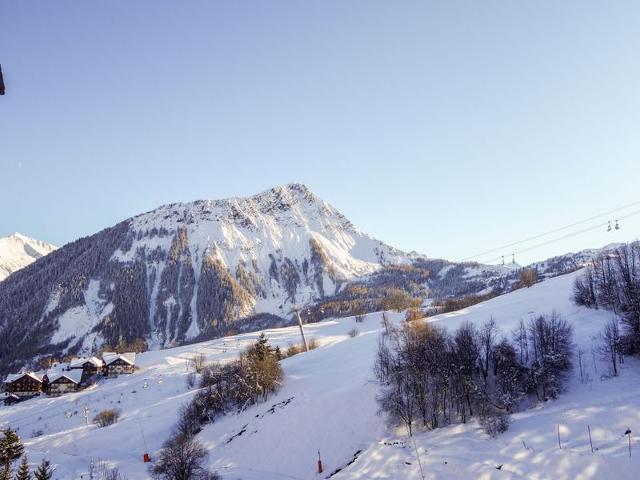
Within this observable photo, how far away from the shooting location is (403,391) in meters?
41.8

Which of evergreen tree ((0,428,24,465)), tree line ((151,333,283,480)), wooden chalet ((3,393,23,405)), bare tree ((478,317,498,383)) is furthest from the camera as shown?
wooden chalet ((3,393,23,405))

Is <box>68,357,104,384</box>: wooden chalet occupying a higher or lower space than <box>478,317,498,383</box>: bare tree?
lower

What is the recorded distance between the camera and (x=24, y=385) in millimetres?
112562

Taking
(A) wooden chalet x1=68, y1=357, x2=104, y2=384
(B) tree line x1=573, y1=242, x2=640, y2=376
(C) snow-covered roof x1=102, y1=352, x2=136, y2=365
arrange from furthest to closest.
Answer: (A) wooden chalet x1=68, y1=357, x2=104, y2=384, (C) snow-covered roof x1=102, y1=352, x2=136, y2=365, (B) tree line x1=573, y1=242, x2=640, y2=376

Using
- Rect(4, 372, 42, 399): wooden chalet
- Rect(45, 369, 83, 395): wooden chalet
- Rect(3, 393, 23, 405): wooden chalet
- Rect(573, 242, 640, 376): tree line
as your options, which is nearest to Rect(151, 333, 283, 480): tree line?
Rect(573, 242, 640, 376): tree line

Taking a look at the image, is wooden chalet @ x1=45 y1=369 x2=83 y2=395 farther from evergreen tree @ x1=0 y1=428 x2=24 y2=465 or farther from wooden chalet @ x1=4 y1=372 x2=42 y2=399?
evergreen tree @ x1=0 y1=428 x2=24 y2=465

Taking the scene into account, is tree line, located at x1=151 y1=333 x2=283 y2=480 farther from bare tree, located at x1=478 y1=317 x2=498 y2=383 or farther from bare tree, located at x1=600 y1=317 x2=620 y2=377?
bare tree, located at x1=600 y1=317 x2=620 y2=377

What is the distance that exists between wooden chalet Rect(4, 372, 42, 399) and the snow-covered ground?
3000 centimetres

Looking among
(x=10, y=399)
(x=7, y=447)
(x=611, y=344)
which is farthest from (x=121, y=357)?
(x=611, y=344)

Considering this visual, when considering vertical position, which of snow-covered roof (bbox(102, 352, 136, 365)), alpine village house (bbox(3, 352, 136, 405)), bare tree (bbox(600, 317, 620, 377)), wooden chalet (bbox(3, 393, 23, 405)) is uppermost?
bare tree (bbox(600, 317, 620, 377))

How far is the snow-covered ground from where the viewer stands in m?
29.8

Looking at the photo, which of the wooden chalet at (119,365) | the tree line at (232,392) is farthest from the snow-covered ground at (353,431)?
the wooden chalet at (119,365)

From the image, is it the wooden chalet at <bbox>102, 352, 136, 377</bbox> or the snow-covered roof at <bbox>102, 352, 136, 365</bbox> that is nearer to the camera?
the wooden chalet at <bbox>102, 352, 136, 377</bbox>

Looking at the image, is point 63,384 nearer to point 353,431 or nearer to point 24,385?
point 24,385
